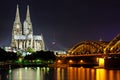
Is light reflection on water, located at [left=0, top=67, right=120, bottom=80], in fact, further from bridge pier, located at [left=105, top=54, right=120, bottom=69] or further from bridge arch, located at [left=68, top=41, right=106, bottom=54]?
bridge arch, located at [left=68, top=41, right=106, bottom=54]

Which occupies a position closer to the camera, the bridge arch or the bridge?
the bridge

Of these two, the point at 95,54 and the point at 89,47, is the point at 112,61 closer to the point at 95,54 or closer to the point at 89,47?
the point at 95,54

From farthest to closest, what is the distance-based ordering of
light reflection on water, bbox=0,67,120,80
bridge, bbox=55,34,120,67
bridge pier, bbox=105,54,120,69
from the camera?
1. bridge, bbox=55,34,120,67
2. bridge pier, bbox=105,54,120,69
3. light reflection on water, bbox=0,67,120,80

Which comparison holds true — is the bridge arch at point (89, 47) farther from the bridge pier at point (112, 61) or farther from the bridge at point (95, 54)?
the bridge pier at point (112, 61)

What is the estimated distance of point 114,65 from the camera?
95.1 metres

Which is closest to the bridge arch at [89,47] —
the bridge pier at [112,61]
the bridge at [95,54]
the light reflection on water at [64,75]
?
the bridge at [95,54]

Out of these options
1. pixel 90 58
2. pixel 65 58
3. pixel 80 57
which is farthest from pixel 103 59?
pixel 65 58

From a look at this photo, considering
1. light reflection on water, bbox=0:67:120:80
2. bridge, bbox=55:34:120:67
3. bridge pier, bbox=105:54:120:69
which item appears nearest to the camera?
light reflection on water, bbox=0:67:120:80

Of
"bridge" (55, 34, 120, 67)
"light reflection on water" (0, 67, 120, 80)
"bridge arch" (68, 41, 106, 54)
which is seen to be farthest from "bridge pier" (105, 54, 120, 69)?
"bridge arch" (68, 41, 106, 54)

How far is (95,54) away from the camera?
11244 centimetres

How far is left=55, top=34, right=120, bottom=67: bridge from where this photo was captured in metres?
99.1

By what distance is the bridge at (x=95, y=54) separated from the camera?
3903 inches

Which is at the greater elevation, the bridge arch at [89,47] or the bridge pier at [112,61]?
the bridge arch at [89,47]

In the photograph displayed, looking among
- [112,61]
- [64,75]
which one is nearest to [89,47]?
[112,61]
